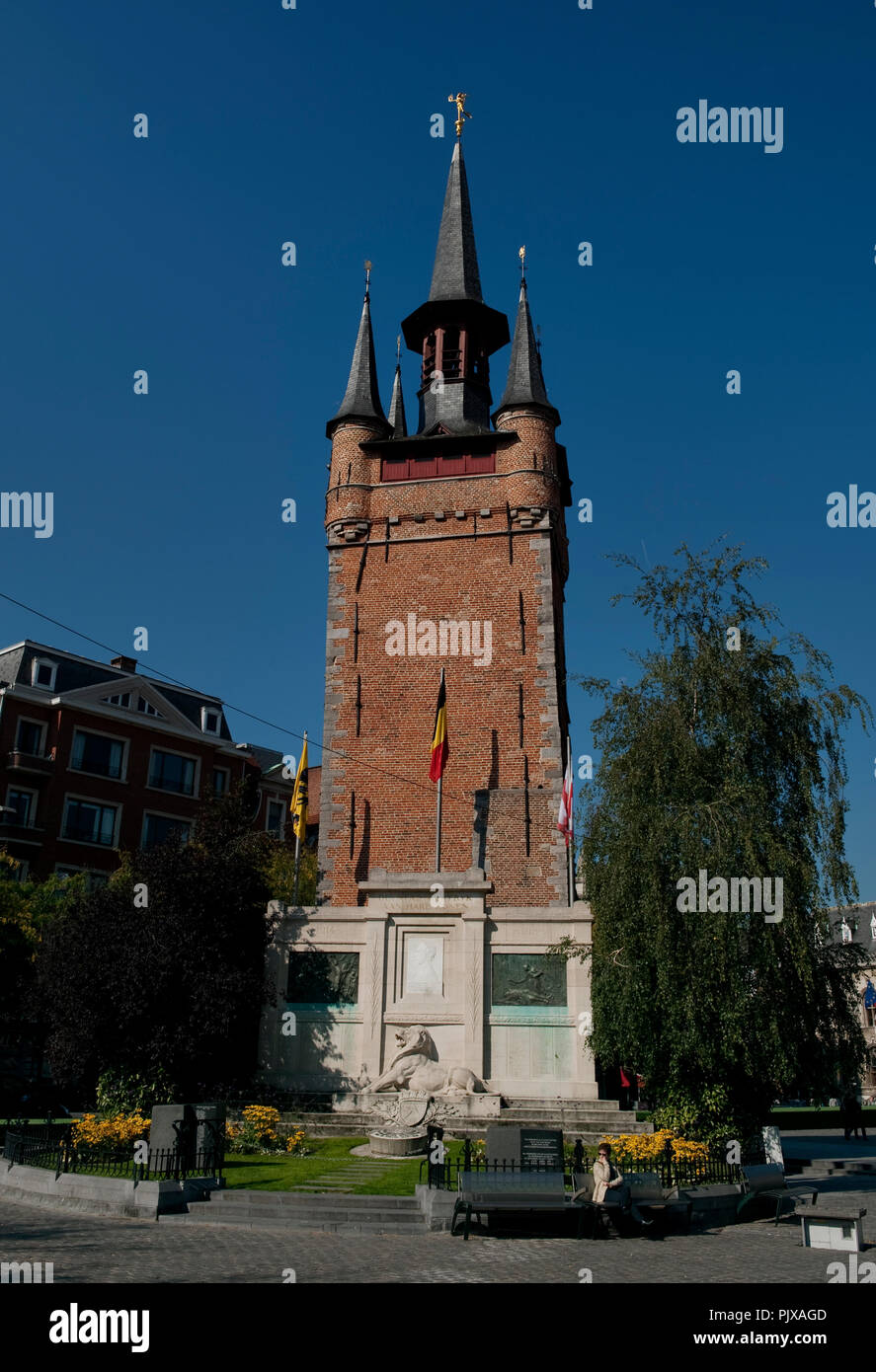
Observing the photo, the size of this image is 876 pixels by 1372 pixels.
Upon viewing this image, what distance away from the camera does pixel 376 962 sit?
76.1 ft

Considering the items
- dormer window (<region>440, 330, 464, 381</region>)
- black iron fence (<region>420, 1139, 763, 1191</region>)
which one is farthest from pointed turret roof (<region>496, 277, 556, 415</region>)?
black iron fence (<region>420, 1139, 763, 1191</region>)

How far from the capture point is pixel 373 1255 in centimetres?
1136

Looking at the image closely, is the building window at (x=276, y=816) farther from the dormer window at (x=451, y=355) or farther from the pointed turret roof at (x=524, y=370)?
the pointed turret roof at (x=524, y=370)

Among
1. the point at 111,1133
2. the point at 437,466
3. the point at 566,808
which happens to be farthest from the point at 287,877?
the point at 111,1133

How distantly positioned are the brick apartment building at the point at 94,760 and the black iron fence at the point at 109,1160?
834 inches

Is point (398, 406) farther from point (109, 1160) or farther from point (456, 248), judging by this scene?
point (109, 1160)

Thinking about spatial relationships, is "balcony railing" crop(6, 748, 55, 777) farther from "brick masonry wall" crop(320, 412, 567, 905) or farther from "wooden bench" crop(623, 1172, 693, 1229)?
"wooden bench" crop(623, 1172, 693, 1229)

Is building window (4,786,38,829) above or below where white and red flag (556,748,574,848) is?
above

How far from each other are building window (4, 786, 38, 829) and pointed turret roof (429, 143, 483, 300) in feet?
78.3

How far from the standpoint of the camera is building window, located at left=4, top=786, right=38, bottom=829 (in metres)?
40.0

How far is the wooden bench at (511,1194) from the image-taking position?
12391 millimetres

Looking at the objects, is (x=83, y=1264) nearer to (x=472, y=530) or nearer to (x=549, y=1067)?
(x=549, y=1067)
